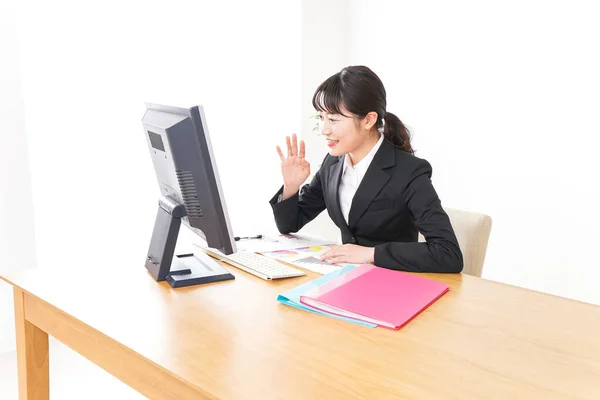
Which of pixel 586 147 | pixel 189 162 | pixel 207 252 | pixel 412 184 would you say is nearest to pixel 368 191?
pixel 412 184

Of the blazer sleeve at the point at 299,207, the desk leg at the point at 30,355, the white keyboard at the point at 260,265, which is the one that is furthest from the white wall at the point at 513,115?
the desk leg at the point at 30,355

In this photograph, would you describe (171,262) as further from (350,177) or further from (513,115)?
(513,115)

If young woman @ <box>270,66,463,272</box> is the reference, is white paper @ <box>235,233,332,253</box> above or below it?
below

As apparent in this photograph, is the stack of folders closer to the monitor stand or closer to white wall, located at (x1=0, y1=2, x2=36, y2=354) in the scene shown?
the monitor stand

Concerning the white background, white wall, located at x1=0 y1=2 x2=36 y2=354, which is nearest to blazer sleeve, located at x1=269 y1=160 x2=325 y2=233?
the white background

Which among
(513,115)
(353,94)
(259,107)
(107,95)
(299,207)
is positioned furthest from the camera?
(259,107)

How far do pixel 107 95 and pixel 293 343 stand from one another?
2007 mm

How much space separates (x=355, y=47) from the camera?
3.65m

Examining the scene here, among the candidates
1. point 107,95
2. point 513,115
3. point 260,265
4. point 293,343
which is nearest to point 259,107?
point 107,95

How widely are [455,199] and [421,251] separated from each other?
69.2 inches

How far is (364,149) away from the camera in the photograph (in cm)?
194

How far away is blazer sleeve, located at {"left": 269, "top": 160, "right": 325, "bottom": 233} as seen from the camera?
2014mm

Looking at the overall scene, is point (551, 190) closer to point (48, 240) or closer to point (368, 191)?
point (368, 191)

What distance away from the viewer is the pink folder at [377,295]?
4.18 feet
